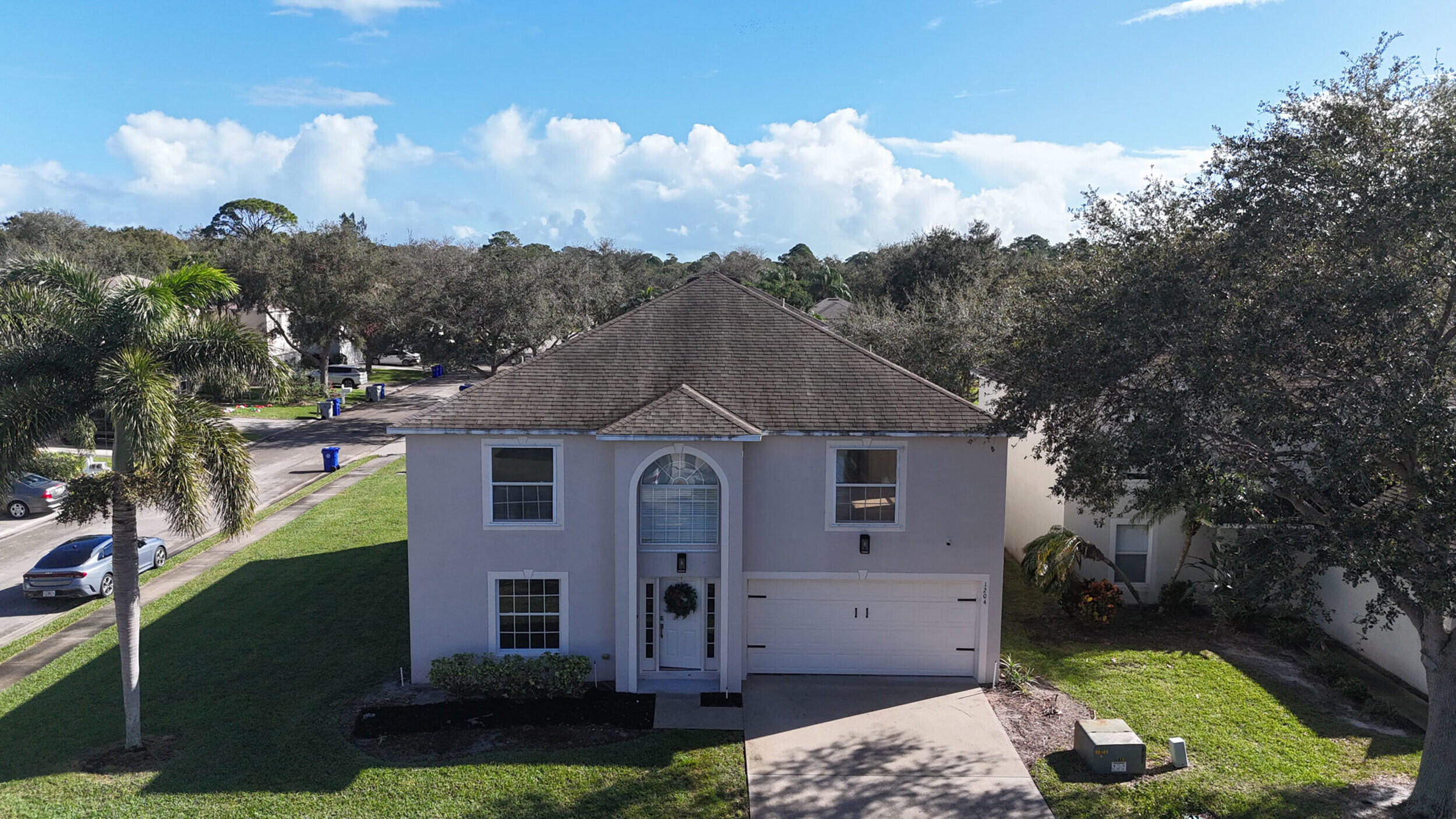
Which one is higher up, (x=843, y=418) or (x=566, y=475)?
(x=843, y=418)

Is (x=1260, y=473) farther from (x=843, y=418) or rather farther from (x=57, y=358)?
(x=57, y=358)

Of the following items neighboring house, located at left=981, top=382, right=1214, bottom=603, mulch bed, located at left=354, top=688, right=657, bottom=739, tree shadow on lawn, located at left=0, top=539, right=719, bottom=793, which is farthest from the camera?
neighboring house, located at left=981, top=382, right=1214, bottom=603

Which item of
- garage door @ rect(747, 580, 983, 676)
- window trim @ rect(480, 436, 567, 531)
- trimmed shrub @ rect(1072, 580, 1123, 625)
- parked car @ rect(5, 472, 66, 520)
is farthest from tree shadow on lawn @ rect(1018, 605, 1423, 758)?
parked car @ rect(5, 472, 66, 520)

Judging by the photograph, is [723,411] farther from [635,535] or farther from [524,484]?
[524,484]

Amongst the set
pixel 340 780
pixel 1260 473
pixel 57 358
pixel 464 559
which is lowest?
pixel 340 780

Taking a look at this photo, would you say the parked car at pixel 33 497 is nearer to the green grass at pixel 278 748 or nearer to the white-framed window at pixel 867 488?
the green grass at pixel 278 748

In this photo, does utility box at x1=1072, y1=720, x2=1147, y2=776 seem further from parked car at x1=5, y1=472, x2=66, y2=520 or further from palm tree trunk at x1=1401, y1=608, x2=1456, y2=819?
parked car at x1=5, y1=472, x2=66, y2=520

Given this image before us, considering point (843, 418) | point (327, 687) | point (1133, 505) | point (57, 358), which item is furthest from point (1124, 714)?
point (57, 358)
